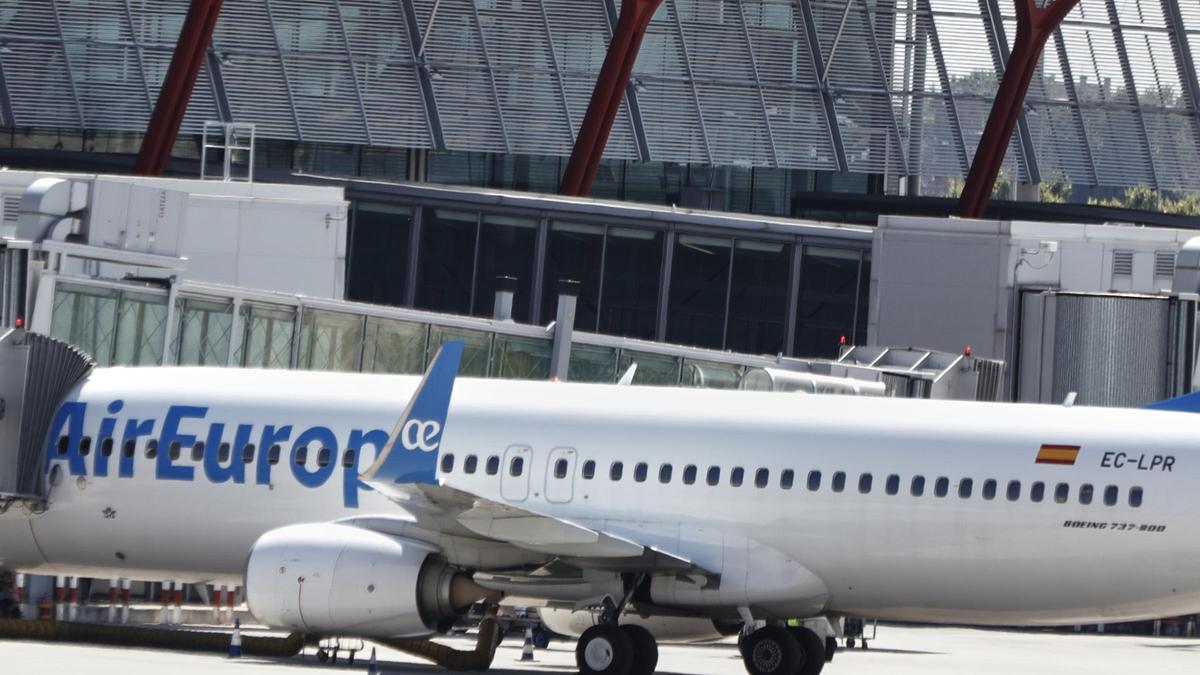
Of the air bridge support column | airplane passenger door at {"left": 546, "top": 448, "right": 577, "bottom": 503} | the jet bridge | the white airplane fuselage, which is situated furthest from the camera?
the air bridge support column

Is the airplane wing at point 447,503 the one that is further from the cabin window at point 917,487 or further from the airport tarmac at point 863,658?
the airport tarmac at point 863,658

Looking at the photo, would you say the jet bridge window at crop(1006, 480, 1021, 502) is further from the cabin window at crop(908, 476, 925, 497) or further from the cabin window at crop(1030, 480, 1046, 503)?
the cabin window at crop(908, 476, 925, 497)

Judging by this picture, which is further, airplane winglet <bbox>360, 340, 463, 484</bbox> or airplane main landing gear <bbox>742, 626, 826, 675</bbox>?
airplane main landing gear <bbox>742, 626, 826, 675</bbox>

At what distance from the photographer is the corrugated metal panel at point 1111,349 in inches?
1732

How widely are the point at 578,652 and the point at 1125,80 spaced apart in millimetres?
48630

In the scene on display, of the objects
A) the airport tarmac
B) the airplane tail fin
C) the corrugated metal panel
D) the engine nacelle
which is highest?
the corrugated metal panel

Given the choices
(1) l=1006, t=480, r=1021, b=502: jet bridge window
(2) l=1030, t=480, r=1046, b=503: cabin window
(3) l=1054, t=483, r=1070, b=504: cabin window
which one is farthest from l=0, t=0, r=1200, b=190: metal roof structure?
(3) l=1054, t=483, r=1070, b=504: cabin window

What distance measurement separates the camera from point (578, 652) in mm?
27188

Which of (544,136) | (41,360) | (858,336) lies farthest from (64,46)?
(41,360)

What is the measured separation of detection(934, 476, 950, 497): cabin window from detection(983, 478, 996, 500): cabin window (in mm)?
451

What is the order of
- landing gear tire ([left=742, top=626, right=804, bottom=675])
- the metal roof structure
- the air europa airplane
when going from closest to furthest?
the air europa airplane, landing gear tire ([left=742, top=626, right=804, bottom=675]), the metal roof structure

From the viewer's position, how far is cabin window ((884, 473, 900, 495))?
1061 inches

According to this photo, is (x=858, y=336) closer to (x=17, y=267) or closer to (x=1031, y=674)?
(x=1031, y=674)

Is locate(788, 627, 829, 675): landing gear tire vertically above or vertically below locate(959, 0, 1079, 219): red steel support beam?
below
